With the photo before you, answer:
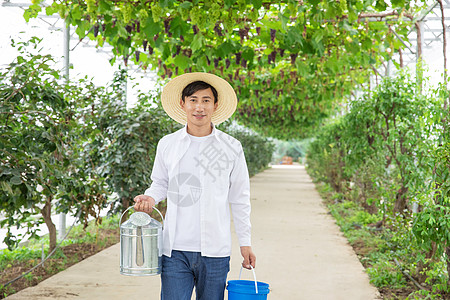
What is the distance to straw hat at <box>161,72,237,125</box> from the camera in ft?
8.48

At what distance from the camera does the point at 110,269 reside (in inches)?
202

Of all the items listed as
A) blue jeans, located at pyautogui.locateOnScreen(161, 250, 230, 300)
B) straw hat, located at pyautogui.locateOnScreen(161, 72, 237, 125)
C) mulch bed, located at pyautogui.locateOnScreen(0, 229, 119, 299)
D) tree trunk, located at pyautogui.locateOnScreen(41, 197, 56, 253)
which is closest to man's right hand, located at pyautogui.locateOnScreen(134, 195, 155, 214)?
blue jeans, located at pyautogui.locateOnScreen(161, 250, 230, 300)

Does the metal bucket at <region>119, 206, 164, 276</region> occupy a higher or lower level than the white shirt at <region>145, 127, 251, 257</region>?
lower

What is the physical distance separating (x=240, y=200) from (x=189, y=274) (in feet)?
1.42

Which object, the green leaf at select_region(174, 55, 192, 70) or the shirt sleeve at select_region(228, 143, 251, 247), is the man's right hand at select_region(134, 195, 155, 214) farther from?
the green leaf at select_region(174, 55, 192, 70)

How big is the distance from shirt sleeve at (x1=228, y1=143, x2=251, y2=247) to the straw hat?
13.7 inches

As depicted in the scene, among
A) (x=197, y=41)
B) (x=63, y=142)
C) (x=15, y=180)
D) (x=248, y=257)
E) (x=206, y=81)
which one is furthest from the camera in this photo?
(x=197, y=41)

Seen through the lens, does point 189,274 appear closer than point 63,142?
Yes

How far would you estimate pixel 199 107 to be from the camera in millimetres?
2482

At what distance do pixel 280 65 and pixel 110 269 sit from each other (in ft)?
17.8

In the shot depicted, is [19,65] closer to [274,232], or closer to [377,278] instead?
[377,278]

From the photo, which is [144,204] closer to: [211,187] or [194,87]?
[211,187]

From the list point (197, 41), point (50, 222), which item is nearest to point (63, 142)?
point (50, 222)

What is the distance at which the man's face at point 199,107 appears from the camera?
2.46 metres
